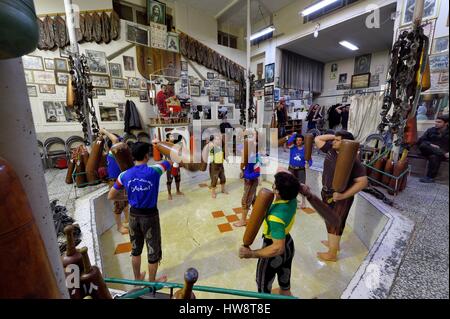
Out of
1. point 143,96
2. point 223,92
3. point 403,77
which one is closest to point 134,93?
point 143,96

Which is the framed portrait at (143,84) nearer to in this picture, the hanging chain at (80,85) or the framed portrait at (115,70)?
the framed portrait at (115,70)

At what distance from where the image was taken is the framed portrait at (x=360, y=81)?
24.9 feet

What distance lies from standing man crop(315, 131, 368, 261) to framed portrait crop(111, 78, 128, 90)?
18.0 ft

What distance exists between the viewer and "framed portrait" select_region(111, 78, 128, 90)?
17.7ft

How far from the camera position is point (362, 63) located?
7.70 metres

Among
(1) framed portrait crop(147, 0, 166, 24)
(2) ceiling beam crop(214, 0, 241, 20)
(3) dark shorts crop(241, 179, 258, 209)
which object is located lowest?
(3) dark shorts crop(241, 179, 258, 209)

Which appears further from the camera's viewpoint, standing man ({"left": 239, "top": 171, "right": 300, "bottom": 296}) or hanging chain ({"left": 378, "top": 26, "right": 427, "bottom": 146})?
hanging chain ({"left": 378, "top": 26, "right": 427, "bottom": 146})

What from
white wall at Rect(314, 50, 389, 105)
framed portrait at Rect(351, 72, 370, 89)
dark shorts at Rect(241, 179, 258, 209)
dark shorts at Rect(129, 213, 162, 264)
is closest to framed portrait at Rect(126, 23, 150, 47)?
dark shorts at Rect(241, 179, 258, 209)

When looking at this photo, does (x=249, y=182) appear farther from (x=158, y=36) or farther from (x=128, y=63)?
(x=158, y=36)

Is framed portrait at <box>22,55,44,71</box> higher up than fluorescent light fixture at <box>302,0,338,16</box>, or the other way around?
fluorescent light fixture at <box>302,0,338,16</box>

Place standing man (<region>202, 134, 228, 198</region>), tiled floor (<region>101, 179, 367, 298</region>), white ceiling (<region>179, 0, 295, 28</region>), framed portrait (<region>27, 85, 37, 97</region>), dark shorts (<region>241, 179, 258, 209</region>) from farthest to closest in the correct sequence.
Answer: white ceiling (<region>179, 0, 295, 28</region>) → framed portrait (<region>27, 85, 37, 97</region>) → standing man (<region>202, 134, 228, 198</region>) → dark shorts (<region>241, 179, 258, 209</region>) → tiled floor (<region>101, 179, 367, 298</region>)

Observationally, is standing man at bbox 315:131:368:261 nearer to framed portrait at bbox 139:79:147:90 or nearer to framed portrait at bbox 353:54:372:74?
framed portrait at bbox 139:79:147:90

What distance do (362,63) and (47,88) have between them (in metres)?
10.4

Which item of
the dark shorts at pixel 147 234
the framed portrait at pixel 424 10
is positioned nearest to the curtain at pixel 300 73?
the framed portrait at pixel 424 10
